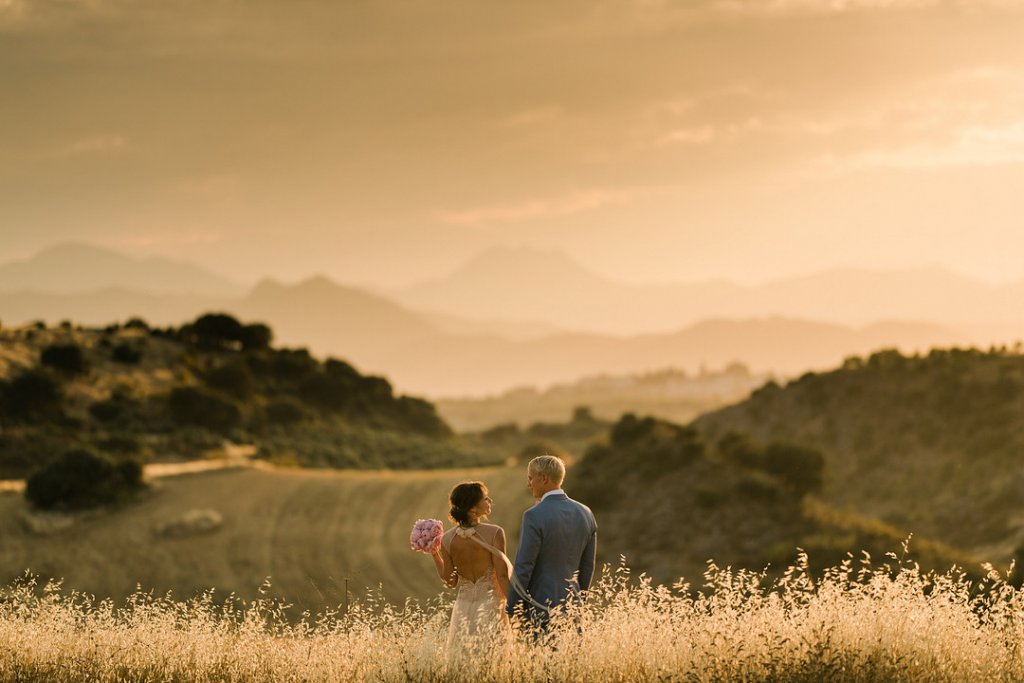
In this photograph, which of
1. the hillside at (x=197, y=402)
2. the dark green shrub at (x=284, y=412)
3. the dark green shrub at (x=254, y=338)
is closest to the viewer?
the hillside at (x=197, y=402)

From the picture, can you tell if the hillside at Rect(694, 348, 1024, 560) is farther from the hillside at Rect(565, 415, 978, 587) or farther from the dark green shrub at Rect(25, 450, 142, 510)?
the dark green shrub at Rect(25, 450, 142, 510)

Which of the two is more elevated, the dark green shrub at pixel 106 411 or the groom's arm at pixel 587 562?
the dark green shrub at pixel 106 411

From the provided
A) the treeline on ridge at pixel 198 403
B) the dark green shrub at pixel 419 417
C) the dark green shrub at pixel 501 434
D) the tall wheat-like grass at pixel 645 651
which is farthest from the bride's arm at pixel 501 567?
the dark green shrub at pixel 501 434

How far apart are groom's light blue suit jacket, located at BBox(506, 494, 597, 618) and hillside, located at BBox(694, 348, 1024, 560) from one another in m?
20.8

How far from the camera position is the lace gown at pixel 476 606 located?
8.94 meters

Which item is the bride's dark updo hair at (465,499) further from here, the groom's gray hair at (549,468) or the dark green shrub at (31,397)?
the dark green shrub at (31,397)

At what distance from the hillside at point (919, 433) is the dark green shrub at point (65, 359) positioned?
2762cm

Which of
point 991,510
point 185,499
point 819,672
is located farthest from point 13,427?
point 819,672

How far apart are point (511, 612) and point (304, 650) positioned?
2.02 metres

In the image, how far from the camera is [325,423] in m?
50.7

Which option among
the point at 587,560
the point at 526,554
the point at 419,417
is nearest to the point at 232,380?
the point at 419,417

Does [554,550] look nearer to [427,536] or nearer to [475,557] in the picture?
[475,557]

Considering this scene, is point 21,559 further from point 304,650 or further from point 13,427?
point 304,650

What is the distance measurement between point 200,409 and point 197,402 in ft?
1.10
